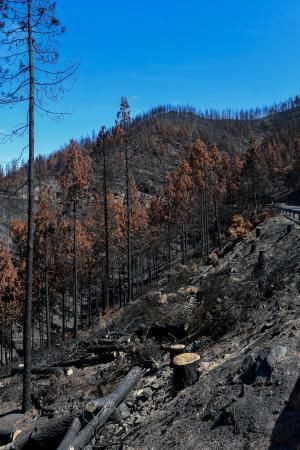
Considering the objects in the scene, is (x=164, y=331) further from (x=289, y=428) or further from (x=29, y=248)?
(x=289, y=428)

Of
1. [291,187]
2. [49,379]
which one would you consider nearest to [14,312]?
[49,379]

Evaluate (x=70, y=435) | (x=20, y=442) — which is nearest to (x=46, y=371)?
(x=20, y=442)

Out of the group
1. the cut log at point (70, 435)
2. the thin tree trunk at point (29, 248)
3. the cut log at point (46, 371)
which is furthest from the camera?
the cut log at point (46, 371)

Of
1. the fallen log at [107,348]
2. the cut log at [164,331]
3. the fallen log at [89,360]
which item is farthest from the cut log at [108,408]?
the fallen log at [89,360]

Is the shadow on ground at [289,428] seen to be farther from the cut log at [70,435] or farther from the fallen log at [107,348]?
the fallen log at [107,348]

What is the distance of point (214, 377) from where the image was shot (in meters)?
7.23

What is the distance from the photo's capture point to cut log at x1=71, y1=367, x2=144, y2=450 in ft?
22.6

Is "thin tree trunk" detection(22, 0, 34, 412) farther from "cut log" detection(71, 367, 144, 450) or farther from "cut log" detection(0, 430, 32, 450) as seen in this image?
"cut log" detection(71, 367, 144, 450)

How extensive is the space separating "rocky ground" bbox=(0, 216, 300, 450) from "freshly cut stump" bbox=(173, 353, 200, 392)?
0.57 ft

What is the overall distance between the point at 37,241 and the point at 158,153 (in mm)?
124957

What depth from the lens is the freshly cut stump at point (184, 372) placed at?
25.0ft

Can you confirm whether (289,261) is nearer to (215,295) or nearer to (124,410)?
(215,295)

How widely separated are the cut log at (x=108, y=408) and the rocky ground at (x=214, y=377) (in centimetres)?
18

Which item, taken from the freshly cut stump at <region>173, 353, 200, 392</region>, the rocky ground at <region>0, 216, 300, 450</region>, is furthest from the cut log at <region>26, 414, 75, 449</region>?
the freshly cut stump at <region>173, 353, 200, 392</region>
